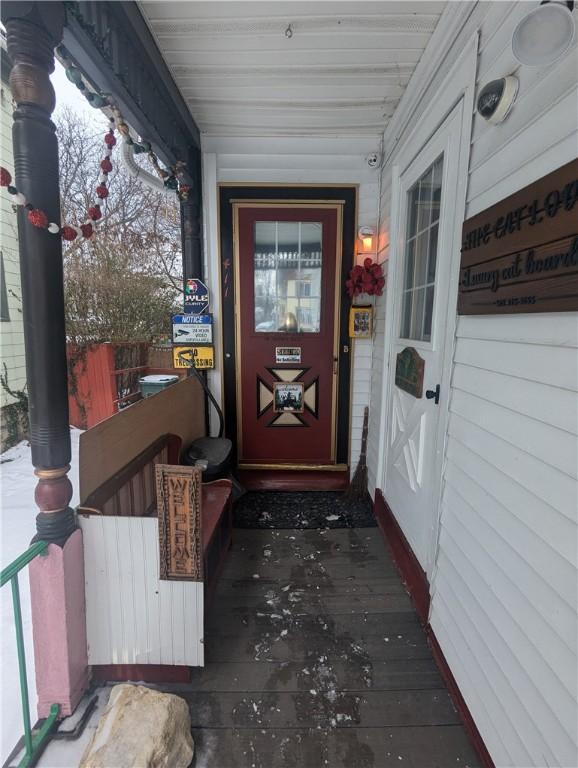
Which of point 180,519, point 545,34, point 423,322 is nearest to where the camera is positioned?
point 545,34

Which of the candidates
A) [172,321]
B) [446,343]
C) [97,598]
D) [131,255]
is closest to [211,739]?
[97,598]

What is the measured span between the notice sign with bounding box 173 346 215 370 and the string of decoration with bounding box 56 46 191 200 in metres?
1.15

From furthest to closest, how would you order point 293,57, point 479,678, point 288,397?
point 288,397 → point 293,57 → point 479,678

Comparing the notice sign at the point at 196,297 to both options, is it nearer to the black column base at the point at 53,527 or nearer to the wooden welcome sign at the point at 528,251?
the black column base at the point at 53,527

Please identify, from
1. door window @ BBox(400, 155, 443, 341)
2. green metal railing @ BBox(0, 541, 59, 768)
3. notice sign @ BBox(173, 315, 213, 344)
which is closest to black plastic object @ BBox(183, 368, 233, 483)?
notice sign @ BBox(173, 315, 213, 344)

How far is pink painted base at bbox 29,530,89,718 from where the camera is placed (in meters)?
1.27

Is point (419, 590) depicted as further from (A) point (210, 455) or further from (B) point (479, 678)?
(A) point (210, 455)

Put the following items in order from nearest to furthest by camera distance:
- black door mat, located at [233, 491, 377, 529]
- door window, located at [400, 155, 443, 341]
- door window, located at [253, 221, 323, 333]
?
door window, located at [400, 155, 443, 341]
black door mat, located at [233, 491, 377, 529]
door window, located at [253, 221, 323, 333]

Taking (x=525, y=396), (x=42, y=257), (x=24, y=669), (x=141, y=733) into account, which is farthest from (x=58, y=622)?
(x=525, y=396)

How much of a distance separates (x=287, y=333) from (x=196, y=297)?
801 millimetres

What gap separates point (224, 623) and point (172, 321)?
7.01 ft

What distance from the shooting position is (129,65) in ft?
5.75

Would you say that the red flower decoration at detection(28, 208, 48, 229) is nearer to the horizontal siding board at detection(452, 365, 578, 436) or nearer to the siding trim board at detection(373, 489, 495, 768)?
the horizontal siding board at detection(452, 365, 578, 436)

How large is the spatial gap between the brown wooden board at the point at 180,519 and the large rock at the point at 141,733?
15.6 inches
